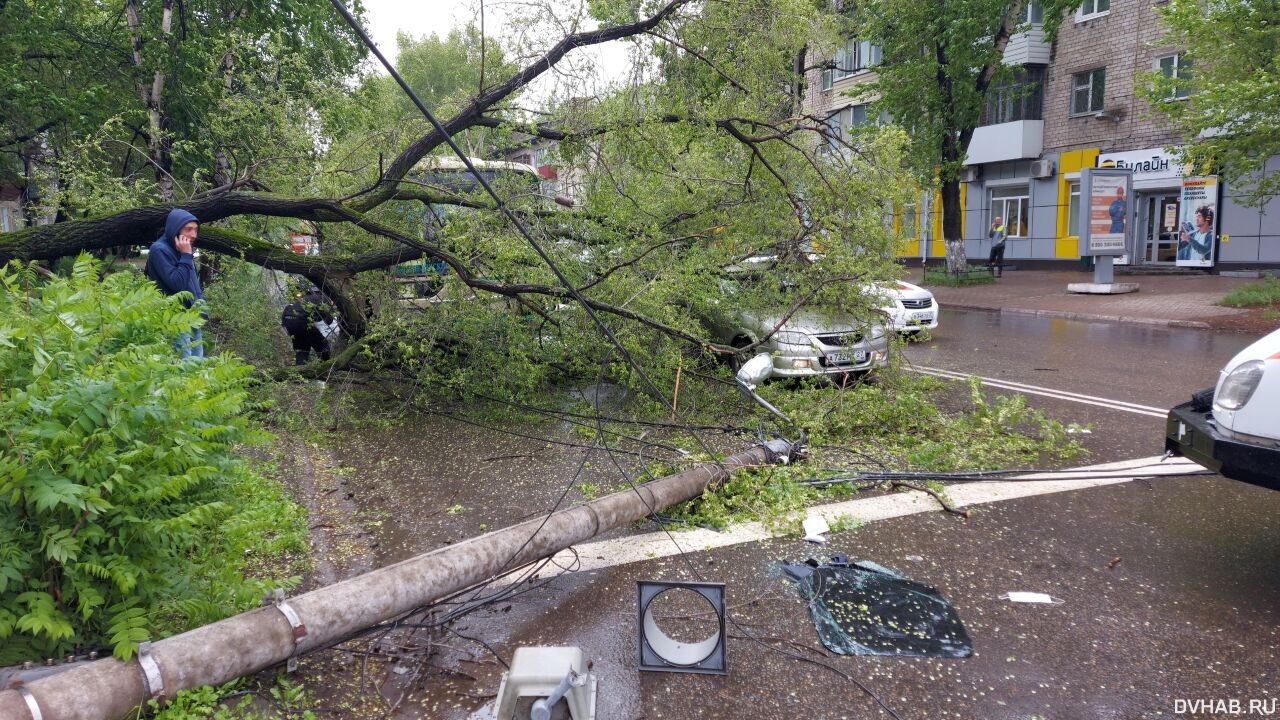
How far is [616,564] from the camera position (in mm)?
4637

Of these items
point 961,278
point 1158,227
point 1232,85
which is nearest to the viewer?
point 1232,85

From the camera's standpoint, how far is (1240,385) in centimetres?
413

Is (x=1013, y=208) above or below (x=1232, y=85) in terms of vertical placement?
below

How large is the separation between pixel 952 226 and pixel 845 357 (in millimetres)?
16656

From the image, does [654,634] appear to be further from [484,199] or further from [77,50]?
[77,50]

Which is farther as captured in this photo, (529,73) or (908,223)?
(908,223)

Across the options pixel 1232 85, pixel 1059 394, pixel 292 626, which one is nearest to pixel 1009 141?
pixel 1232 85

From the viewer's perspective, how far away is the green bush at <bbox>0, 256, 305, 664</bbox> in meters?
2.79

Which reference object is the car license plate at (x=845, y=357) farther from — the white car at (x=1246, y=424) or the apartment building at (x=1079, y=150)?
the apartment building at (x=1079, y=150)

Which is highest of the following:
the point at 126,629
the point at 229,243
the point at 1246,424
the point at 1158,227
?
the point at 229,243

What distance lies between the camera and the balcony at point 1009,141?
2809cm

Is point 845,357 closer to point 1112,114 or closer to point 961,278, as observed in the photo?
point 961,278

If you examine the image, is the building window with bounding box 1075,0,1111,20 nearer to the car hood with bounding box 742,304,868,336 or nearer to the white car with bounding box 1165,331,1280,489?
the car hood with bounding box 742,304,868,336

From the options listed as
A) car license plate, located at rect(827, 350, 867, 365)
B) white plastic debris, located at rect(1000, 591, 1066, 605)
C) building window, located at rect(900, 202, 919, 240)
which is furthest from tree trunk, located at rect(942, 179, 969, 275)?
white plastic debris, located at rect(1000, 591, 1066, 605)
